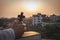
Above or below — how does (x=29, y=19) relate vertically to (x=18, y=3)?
below

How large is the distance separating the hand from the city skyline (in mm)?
241

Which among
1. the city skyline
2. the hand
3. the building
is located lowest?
the hand

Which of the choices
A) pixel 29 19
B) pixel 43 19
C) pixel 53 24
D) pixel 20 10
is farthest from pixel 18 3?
pixel 53 24

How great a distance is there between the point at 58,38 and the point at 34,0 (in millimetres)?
1165

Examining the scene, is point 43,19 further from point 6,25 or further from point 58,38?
point 6,25

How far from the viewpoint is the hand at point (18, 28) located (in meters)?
3.54

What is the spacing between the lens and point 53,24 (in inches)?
147

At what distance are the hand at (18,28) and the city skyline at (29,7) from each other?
0.24 metres

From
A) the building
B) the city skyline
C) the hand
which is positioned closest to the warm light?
the city skyline

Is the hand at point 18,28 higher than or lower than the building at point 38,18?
lower

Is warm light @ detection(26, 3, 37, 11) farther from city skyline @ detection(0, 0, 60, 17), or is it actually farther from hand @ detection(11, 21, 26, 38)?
hand @ detection(11, 21, 26, 38)

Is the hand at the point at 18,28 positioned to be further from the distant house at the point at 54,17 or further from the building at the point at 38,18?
the distant house at the point at 54,17

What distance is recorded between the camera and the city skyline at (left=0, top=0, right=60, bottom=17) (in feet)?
12.1

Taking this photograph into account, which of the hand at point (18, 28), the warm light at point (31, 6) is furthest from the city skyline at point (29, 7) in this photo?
the hand at point (18, 28)
